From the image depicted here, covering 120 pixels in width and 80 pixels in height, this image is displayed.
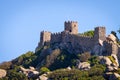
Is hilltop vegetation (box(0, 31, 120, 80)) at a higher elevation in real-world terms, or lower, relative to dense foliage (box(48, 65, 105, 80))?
higher

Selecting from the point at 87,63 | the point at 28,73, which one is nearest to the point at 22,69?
the point at 28,73

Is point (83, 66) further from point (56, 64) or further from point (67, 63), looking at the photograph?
point (56, 64)

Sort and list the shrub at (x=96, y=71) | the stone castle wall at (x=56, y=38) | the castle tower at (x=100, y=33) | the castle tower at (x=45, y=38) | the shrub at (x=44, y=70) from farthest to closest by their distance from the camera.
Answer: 1. the castle tower at (x=45, y=38)
2. the stone castle wall at (x=56, y=38)
3. the castle tower at (x=100, y=33)
4. the shrub at (x=44, y=70)
5. the shrub at (x=96, y=71)

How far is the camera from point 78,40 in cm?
16250

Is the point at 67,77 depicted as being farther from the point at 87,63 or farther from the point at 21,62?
the point at 21,62

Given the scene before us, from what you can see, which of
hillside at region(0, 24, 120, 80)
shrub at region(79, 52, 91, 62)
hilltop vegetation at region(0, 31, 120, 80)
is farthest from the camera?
shrub at region(79, 52, 91, 62)

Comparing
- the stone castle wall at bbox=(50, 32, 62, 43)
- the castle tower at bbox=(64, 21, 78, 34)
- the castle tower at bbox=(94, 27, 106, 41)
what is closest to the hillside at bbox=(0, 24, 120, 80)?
the stone castle wall at bbox=(50, 32, 62, 43)

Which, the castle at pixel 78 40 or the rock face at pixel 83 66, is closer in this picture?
the rock face at pixel 83 66

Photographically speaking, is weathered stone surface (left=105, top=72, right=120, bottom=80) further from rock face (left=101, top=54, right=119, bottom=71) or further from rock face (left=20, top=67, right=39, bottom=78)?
rock face (left=20, top=67, right=39, bottom=78)

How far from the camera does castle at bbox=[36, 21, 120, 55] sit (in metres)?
158

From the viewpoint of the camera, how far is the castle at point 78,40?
158m

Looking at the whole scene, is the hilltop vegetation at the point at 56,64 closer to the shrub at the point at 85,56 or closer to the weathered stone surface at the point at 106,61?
the shrub at the point at 85,56

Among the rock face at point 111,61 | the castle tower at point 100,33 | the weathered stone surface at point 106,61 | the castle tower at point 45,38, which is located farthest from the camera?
the castle tower at point 45,38

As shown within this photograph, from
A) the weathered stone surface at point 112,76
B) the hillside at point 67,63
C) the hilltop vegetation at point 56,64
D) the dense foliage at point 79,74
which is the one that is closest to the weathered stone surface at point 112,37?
the hillside at point 67,63
